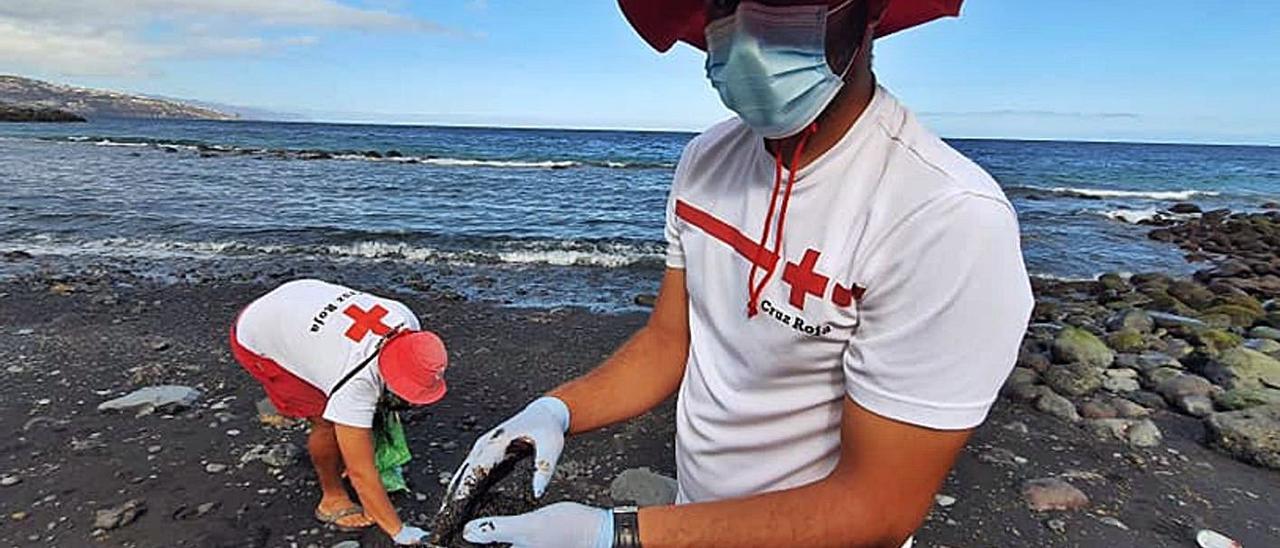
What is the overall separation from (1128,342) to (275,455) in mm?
7241

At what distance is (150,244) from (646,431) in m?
10.5

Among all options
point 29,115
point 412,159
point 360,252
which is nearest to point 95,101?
point 29,115

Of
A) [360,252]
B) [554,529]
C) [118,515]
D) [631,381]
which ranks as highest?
[631,381]

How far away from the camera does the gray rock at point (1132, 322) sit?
837 cm

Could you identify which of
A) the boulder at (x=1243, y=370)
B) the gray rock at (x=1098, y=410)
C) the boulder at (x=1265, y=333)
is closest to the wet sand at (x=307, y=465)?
the gray rock at (x=1098, y=410)

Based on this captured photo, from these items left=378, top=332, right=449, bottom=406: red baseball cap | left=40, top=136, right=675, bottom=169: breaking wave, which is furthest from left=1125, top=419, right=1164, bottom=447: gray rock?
left=40, top=136, right=675, bottom=169: breaking wave

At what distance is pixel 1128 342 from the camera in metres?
7.54

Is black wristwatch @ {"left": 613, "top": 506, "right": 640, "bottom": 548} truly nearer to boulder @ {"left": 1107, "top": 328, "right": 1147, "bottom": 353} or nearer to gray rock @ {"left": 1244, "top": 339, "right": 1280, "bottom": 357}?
boulder @ {"left": 1107, "top": 328, "right": 1147, "bottom": 353}

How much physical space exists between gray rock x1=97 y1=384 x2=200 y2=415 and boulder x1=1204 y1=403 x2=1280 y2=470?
21.6 ft

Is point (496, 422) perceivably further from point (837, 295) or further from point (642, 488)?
point (837, 295)

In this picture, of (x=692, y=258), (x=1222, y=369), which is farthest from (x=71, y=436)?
(x=1222, y=369)

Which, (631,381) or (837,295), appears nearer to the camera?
(837,295)

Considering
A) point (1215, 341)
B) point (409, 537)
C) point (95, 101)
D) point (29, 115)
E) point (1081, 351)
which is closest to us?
point (409, 537)

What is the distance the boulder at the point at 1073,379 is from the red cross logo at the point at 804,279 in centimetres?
572
